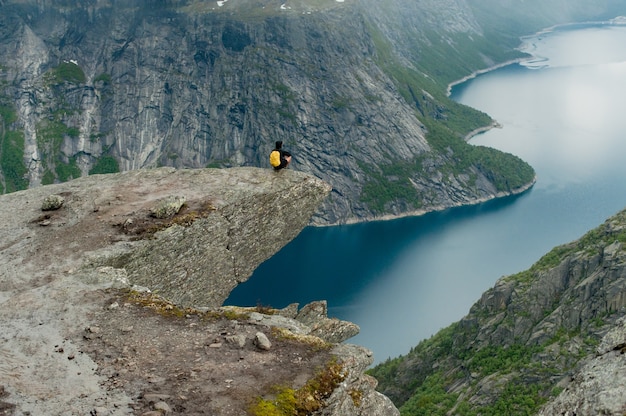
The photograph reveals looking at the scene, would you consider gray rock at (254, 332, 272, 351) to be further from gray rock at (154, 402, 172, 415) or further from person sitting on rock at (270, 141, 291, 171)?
person sitting on rock at (270, 141, 291, 171)

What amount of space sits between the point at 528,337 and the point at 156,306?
7325 cm

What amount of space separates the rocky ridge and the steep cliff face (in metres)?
45.9

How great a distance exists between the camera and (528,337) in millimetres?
84000

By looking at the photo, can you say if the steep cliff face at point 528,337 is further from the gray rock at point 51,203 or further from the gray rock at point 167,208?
the gray rock at point 51,203

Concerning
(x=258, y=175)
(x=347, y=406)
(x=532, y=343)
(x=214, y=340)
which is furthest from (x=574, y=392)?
(x=532, y=343)

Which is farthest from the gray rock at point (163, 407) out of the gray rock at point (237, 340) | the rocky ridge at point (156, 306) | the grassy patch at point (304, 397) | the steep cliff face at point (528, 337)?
the steep cliff face at point (528, 337)

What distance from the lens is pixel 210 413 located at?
17.6 meters

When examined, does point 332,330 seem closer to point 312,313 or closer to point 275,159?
point 312,313

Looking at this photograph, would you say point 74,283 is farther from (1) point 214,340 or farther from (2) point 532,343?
(2) point 532,343

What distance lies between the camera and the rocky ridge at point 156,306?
1891 cm

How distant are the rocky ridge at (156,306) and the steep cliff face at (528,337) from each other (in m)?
45.9

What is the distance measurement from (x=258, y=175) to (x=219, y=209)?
466cm

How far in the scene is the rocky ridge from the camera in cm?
Result: 1891

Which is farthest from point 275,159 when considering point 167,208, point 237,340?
point 237,340
